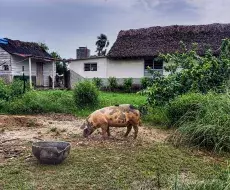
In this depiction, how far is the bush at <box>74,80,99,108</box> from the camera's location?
10969 millimetres

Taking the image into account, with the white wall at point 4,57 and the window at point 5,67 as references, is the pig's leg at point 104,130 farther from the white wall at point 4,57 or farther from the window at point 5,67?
the window at point 5,67

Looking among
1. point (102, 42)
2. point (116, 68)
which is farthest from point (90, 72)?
point (102, 42)

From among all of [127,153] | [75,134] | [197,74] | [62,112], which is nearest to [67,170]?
[127,153]

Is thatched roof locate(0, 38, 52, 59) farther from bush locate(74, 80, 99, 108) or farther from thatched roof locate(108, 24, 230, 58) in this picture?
bush locate(74, 80, 99, 108)

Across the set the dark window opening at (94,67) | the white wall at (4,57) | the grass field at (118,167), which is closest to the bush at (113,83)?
the dark window opening at (94,67)

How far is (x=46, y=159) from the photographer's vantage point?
4.61m

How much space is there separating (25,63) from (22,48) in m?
1.39

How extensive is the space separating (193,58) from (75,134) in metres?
4.72

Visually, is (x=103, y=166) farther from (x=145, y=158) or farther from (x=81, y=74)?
(x=81, y=74)

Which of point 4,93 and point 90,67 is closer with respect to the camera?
point 4,93

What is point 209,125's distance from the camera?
5.81 meters

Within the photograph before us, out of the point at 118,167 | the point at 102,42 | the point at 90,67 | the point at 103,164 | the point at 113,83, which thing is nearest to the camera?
the point at 118,167

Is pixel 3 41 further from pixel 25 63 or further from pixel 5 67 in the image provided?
pixel 25 63

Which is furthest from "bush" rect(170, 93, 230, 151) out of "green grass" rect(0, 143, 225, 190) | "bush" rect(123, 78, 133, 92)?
"bush" rect(123, 78, 133, 92)
